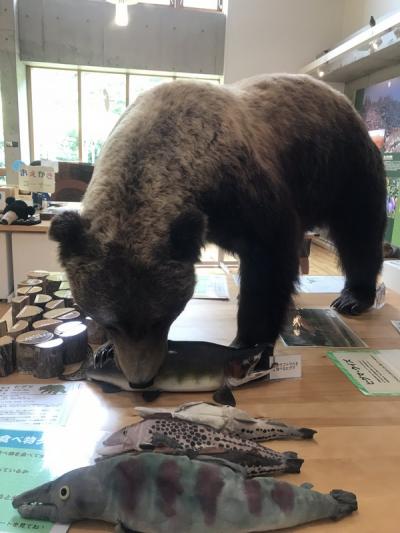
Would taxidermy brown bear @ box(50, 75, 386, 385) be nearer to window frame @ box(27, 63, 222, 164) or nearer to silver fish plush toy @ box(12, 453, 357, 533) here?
Result: silver fish plush toy @ box(12, 453, 357, 533)

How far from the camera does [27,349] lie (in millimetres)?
1244

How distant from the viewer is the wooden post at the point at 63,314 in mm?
1413

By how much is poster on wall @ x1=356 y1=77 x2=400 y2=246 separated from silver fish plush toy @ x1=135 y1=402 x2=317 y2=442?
152 inches

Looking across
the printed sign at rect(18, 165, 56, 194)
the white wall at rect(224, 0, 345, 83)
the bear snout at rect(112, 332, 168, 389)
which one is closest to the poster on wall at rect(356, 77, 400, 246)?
the white wall at rect(224, 0, 345, 83)

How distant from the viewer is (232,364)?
4.02 ft

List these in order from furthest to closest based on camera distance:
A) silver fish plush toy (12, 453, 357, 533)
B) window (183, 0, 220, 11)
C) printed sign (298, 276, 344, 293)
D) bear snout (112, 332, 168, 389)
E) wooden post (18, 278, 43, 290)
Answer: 1. window (183, 0, 220, 11)
2. printed sign (298, 276, 344, 293)
3. wooden post (18, 278, 43, 290)
4. bear snout (112, 332, 168, 389)
5. silver fish plush toy (12, 453, 357, 533)

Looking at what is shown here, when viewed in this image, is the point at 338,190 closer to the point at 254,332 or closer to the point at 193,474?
the point at 254,332

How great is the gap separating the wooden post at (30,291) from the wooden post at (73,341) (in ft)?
1.02

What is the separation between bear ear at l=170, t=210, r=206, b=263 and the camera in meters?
0.95

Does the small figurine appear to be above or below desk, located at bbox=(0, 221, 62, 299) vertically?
above

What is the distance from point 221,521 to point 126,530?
16 cm

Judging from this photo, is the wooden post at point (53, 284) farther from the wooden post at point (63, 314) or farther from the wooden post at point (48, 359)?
the wooden post at point (48, 359)

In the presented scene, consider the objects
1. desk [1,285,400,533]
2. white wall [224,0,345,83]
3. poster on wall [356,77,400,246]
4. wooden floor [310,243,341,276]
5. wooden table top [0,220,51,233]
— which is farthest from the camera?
white wall [224,0,345,83]

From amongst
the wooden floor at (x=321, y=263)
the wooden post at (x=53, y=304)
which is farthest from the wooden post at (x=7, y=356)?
the wooden floor at (x=321, y=263)
